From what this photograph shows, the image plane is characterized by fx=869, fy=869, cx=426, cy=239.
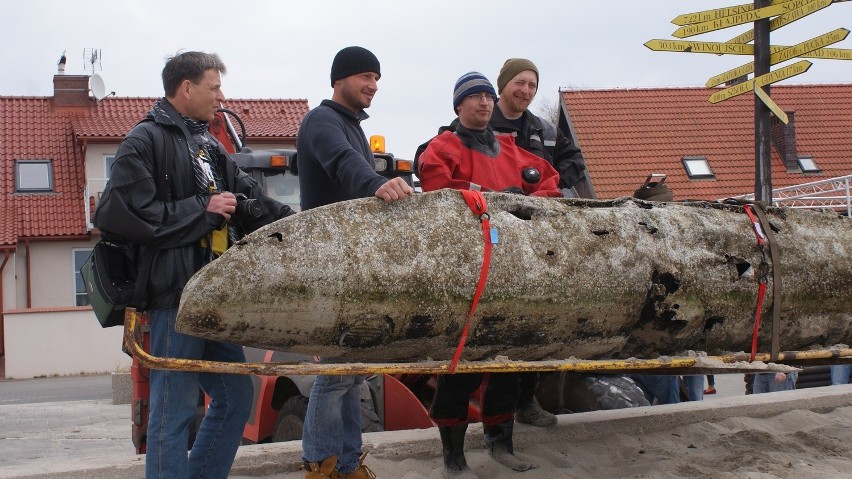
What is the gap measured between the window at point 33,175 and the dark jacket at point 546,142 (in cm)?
1929

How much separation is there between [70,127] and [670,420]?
21.2m

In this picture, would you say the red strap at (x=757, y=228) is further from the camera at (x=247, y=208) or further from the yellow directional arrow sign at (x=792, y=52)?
the camera at (x=247, y=208)

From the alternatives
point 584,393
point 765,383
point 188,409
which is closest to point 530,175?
point 584,393

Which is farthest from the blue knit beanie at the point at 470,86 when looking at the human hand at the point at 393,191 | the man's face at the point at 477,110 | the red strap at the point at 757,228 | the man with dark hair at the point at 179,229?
the red strap at the point at 757,228

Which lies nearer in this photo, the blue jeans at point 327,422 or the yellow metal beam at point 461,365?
the yellow metal beam at point 461,365

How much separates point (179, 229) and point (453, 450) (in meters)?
1.82

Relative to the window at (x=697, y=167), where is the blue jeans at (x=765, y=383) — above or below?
below

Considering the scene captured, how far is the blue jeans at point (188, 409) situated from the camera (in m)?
3.51

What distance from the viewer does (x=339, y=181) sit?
4012 millimetres

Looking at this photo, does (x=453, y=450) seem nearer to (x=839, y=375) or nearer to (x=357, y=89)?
(x=357, y=89)

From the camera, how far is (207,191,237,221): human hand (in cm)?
363

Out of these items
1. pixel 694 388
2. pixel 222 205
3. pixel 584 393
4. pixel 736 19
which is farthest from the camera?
pixel 694 388

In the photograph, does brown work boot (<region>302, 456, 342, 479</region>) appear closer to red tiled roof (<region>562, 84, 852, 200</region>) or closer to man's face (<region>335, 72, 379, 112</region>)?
man's face (<region>335, 72, 379, 112</region>)

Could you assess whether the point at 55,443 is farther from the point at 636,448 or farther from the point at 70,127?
the point at 70,127
